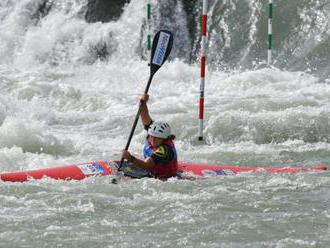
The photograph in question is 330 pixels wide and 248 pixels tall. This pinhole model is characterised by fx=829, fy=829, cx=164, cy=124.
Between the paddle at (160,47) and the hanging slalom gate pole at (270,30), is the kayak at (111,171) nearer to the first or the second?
the paddle at (160,47)

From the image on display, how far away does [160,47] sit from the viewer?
8070mm

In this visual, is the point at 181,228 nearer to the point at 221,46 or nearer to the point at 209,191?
the point at 209,191

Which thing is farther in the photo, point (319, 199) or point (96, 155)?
point (96, 155)

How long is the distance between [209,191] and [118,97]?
5.34m

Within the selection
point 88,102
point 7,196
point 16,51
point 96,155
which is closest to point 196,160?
point 96,155

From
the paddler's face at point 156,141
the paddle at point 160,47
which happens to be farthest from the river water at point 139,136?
the paddle at point 160,47

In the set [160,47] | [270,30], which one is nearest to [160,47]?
[160,47]

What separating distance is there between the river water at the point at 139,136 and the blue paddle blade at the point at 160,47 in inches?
41.5

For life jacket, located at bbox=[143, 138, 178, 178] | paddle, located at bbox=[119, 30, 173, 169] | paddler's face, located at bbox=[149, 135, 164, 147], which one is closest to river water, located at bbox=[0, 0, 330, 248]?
life jacket, located at bbox=[143, 138, 178, 178]

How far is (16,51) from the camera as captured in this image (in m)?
15.0

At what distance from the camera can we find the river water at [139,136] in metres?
5.42

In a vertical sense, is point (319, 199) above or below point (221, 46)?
below

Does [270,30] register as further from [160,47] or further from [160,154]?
[160,154]

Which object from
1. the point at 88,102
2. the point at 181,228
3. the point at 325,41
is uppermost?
the point at 325,41
